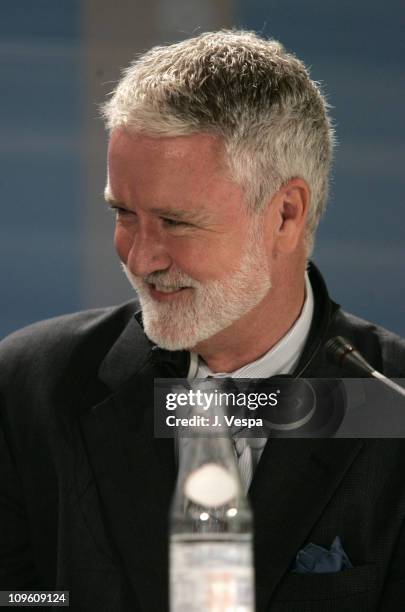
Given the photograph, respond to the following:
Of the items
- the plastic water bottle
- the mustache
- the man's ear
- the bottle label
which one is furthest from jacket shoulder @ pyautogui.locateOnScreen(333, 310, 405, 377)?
the bottle label

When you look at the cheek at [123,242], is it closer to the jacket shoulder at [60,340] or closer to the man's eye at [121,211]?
the man's eye at [121,211]

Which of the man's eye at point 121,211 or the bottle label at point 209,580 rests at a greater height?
the man's eye at point 121,211

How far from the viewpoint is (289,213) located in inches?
55.7

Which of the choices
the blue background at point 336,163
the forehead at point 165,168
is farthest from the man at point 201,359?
the blue background at point 336,163

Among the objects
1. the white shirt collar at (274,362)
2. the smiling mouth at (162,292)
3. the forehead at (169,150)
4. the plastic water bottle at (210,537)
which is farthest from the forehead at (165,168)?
the plastic water bottle at (210,537)

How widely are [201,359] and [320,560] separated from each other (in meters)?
0.35

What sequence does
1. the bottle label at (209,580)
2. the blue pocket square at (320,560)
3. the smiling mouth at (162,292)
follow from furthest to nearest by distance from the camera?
the smiling mouth at (162,292) → the blue pocket square at (320,560) → the bottle label at (209,580)

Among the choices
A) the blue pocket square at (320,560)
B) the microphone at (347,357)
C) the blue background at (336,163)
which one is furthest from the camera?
the blue background at (336,163)

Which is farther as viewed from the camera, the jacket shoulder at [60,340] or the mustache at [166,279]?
the jacket shoulder at [60,340]

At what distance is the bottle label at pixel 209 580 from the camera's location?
827 millimetres

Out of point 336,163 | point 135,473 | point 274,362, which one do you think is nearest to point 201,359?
point 274,362

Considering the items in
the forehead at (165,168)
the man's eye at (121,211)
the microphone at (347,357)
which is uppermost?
the forehead at (165,168)

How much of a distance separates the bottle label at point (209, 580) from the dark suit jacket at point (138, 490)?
1.27 ft

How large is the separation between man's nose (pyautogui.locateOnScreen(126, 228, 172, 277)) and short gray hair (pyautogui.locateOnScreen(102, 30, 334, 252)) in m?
0.13
